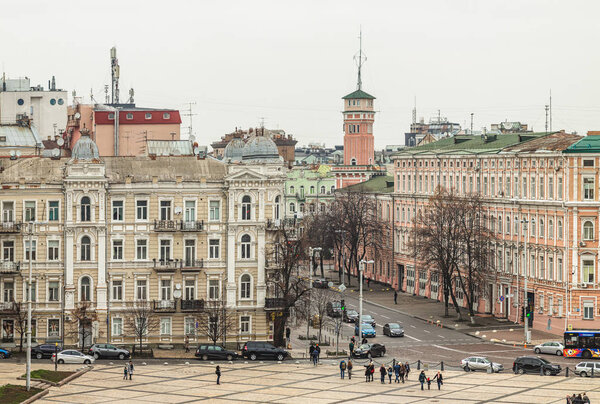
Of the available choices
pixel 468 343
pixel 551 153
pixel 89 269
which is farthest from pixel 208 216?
pixel 551 153

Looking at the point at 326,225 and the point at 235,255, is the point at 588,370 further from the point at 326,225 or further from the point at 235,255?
the point at 326,225

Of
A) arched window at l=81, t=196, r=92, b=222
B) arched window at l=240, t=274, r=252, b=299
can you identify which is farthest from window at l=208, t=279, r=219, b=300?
arched window at l=81, t=196, r=92, b=222

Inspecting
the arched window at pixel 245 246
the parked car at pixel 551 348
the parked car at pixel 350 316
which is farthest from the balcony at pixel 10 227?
the parked car at pixel 551 348

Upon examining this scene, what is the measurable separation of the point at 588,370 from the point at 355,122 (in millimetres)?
106770

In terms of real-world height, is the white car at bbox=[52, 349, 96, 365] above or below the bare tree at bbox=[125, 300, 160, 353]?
below

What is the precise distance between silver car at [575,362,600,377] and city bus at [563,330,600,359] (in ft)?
28.7

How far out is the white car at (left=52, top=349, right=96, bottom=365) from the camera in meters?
95.2

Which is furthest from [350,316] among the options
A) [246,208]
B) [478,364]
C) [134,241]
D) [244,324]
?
[478,364]

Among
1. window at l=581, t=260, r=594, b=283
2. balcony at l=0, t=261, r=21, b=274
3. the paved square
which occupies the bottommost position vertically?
the paved square

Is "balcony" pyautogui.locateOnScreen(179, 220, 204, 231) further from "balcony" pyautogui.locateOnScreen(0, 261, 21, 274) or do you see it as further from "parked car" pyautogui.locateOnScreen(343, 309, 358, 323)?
"parked car" pyautogui.locateOnScreen(343, 309, 358, 323)

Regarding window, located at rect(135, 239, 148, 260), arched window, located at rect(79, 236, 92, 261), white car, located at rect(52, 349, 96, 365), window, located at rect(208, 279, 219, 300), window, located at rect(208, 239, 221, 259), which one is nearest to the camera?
white car, located at rect(52, 349, 96, 365)

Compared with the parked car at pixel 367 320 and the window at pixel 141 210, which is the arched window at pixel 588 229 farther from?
the window at pixel 141 210

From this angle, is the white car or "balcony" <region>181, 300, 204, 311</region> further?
"balcony" <region>181, 300, 204, 311</region>

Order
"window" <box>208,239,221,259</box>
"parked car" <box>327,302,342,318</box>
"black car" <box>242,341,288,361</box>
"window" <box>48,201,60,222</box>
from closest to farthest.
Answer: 1. "black car" <box>242,341,288,361</box>
2. "window" <box>48,201,60,222</box>
3. "window" <box>208,239,221,259</box>
4. "parked car" <box>327,302,342,318</box>
